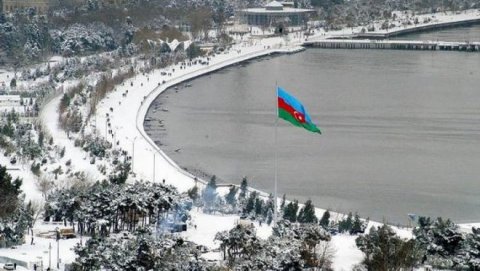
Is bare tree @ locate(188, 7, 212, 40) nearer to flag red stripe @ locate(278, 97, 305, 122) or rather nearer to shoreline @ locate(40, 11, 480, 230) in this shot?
shoreline @ locate(40, 11, 480, 230)

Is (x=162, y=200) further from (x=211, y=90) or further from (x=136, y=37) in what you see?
(x=136, y=37)

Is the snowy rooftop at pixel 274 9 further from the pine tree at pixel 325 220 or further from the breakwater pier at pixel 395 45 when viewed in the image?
the pine tree at pixel 325 220

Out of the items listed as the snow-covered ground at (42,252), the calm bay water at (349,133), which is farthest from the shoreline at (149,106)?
the snow-covered ground at (42,252)

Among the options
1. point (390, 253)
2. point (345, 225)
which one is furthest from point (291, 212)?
point (390, 253)

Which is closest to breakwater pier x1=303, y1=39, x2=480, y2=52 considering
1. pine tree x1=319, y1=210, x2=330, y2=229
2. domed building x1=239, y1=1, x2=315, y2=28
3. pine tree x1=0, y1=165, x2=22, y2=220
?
domed building x1=239, y1=1, x2=315, y2=28

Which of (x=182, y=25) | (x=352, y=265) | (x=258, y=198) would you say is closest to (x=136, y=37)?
(x=182, y=25)

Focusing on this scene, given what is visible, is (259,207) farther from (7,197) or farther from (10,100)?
(10,100)
